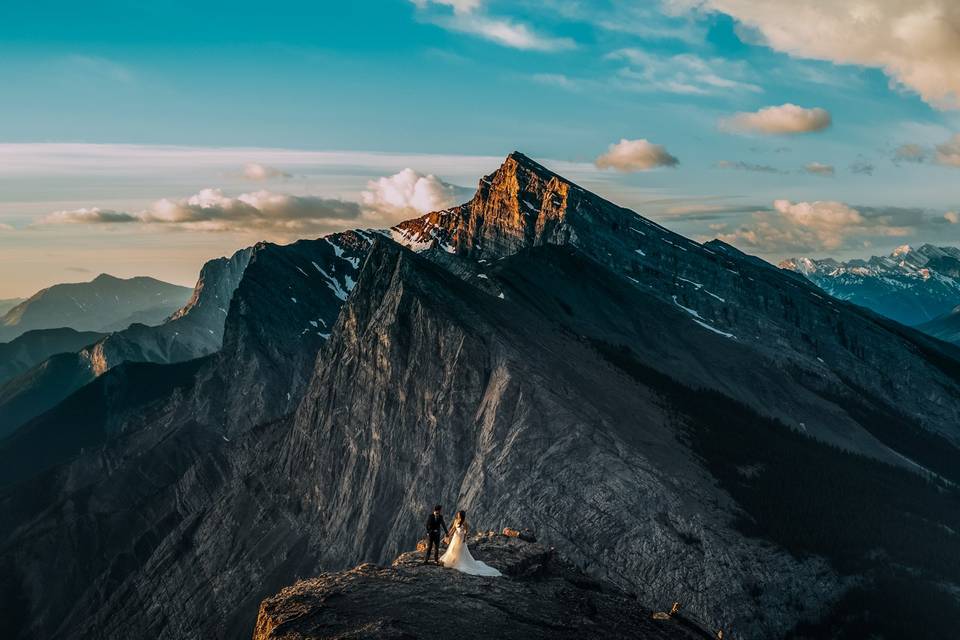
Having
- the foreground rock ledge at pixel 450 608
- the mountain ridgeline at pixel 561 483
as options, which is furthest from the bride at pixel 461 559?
the mountain ridgeline at pixel 561 483

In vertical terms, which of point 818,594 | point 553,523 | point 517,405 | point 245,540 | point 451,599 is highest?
point 451,599

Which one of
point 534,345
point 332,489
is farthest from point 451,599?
point 332,489

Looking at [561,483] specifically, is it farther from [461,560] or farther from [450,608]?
[450,608]

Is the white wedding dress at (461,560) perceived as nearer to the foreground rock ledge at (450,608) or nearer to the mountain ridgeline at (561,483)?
the foreground rock ledge at (450,608)

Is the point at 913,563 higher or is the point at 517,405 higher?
the point at 517,405

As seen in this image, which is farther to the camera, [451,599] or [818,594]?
[818,594]

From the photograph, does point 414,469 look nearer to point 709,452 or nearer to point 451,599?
point 709,452

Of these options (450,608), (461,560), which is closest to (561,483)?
(461,560)

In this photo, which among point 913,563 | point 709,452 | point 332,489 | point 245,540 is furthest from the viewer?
point 245,540

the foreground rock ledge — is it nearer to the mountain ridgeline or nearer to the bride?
the bride
